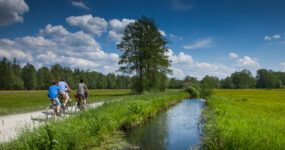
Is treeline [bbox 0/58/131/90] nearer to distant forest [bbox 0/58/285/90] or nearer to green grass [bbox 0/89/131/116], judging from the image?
distant forest [bbox 0/58/285/90]

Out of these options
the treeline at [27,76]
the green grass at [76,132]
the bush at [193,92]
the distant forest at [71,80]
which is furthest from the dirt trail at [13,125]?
the treeline at [27,76]

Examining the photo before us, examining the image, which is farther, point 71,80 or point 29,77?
point 71,80

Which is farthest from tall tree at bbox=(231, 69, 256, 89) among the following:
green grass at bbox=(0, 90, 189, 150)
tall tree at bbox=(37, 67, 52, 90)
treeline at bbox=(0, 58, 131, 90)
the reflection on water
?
green grass at bbox=(0, 90, 189, 150)

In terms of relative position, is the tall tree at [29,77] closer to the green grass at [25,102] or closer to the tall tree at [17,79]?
the tall tree at [17,79]

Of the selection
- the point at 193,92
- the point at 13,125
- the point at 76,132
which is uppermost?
the point at 76,132

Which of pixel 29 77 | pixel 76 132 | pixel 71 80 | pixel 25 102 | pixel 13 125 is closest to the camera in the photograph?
pixel 76 132

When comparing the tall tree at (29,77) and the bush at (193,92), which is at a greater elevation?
the tall tree at (29,77)

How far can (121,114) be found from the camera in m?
9.88

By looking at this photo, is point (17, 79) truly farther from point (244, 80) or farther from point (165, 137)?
point (244, 80)

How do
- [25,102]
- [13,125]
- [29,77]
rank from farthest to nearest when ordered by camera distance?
[29,77] → [25,102] → [13,125]

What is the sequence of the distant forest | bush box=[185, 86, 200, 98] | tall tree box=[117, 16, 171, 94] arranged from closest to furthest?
tall tree box=[117, 16, 171, 94] → bush box=[185, 86, 200, 98] → the distant forest

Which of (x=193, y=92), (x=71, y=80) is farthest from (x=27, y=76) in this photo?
(x=193, y=92)

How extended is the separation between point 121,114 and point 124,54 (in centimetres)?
2330

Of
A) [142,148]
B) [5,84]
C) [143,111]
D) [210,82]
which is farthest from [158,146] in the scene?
[5,84]
